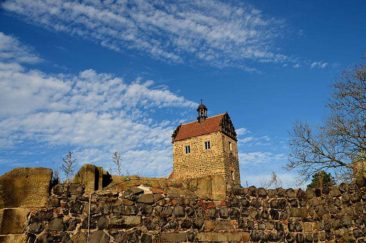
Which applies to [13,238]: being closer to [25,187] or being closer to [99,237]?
[25,187]

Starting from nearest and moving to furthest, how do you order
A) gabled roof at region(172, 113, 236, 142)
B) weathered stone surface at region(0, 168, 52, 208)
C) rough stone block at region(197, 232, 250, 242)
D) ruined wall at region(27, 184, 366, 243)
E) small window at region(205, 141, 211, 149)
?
1. weathered stone surface at region(0, 168, 52, 208)
2. ruined wall at region(27, 184, 366, 243)
3. rough stone block at region(197, 232, 250, 242)
4. small window at region(205, 141, 211, 149)
5. gabled roof at region(172, 113, 236, 142)

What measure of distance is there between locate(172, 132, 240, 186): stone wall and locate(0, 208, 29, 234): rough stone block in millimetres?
32946

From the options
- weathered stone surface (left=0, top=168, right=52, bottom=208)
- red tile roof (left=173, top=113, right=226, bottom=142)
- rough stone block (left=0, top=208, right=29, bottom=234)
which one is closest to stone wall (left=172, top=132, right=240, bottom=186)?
red tile roof (left=173, top=113, right=226, bottom=142)

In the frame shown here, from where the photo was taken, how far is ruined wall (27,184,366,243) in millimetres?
4406

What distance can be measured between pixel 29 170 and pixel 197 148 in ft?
114

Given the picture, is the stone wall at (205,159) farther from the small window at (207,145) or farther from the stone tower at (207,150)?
the small window at (207,145)

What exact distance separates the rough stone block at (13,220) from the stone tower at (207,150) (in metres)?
32.5

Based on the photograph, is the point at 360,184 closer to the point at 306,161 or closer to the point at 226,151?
the point at 306,161

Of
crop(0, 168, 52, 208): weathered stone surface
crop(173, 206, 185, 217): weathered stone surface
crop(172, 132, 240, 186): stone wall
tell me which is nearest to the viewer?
crop(0, 168, 52, 208): weathered stone surface

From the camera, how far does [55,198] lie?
437cm

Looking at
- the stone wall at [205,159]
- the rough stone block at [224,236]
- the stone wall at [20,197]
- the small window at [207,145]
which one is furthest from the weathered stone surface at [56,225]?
the small window at [207,145]

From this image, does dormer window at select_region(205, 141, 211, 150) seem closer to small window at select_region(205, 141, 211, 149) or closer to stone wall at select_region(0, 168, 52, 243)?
small window at select_region(205, 141, 211, 149)

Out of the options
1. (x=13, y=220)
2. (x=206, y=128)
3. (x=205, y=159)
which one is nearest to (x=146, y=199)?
(x=13, y=220)

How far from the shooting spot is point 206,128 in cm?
3978
